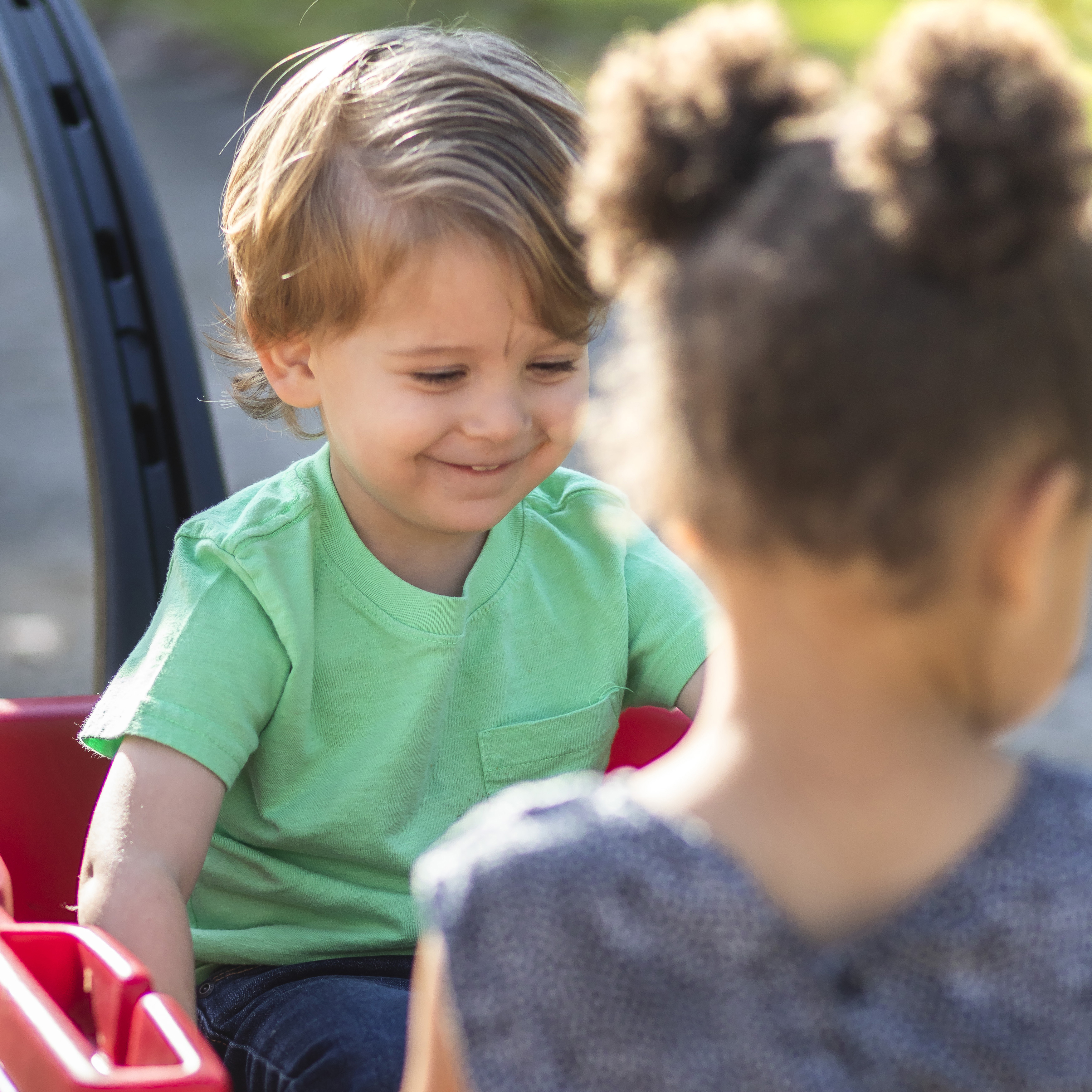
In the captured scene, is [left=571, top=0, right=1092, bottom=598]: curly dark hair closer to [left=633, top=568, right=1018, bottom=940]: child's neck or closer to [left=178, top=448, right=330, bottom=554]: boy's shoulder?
[left=633, top=568, right=1018, bottom=940]: child's neck

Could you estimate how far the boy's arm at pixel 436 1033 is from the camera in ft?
2.06

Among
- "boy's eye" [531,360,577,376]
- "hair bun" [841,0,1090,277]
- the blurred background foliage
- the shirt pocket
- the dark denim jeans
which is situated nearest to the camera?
"hair bun" [841,0,1090,277]

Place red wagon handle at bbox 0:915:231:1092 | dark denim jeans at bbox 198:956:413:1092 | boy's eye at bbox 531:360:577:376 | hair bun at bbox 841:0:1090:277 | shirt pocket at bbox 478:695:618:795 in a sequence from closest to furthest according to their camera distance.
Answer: hair bun at bbox 841:0:1090:277 → red wagon handle at bbox 0:915:231:1092 → dark denim jeans at bbox 198:956:413:1092 → boy's eye at bbox 531:360:577:376 → shirt pocket at bbox 478:695:618:795

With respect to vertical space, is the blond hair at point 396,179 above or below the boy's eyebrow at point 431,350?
above

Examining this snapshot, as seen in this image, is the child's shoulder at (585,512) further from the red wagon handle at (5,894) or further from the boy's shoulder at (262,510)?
the red wagon handle at (5,894)

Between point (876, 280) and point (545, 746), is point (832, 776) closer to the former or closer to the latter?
point (876, 280)

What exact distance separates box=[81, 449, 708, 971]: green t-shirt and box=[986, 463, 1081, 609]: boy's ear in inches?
24.6

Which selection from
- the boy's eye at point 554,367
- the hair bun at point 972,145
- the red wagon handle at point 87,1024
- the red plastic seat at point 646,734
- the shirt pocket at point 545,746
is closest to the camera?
the hair bun at point 972,145

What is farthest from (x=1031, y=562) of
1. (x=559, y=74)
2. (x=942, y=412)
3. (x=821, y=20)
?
(x=821, y=20)

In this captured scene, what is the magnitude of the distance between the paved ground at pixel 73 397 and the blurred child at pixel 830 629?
2.37ft

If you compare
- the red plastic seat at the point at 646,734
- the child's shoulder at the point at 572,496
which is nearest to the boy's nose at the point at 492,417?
the child's shoulder at the point at 572,496

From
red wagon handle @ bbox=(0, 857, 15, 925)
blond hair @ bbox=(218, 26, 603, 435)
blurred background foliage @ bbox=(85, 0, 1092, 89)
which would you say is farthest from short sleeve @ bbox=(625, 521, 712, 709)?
blurred background foliage @ bbox=(85, 0, 1092, 89)

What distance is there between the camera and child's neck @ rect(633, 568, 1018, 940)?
59cm

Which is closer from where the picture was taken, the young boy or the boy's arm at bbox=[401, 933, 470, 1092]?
the boy's arm at bbox=[401, 933, 470, 1092]
